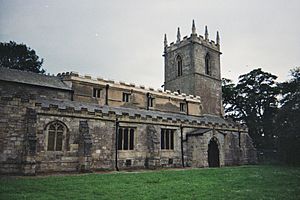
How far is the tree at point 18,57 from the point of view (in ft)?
112

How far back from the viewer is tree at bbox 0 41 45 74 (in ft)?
112

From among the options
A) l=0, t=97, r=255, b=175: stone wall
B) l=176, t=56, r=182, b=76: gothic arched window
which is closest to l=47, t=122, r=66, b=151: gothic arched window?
l=0, t=97, r=255, b=175: stone wall

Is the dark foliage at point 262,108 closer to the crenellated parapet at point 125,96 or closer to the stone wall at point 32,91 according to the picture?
the crenellated parapet at point 125,96

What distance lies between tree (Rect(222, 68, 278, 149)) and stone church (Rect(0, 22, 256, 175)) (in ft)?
35.0

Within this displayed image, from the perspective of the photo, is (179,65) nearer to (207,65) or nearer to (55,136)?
(207,65)

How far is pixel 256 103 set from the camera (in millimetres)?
41469

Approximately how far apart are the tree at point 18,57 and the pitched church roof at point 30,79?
47.4ft

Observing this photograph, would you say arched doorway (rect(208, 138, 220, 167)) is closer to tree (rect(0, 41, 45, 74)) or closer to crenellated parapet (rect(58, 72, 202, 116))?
crenellated parapet (rect(58, 72, 202, 116))

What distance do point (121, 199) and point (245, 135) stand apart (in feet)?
80.5

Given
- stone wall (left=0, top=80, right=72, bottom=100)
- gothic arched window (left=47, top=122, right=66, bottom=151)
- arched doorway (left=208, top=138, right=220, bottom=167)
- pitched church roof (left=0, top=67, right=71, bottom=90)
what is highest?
pitched church roof (left=0, top=67, right=71, bottom=90)

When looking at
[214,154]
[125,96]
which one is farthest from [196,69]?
[214,154]

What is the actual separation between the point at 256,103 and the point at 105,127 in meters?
29.6

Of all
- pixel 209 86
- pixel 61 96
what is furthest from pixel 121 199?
pixel 209 86

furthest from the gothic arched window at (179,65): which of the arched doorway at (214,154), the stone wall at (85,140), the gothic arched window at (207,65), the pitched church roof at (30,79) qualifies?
the pitched church roof at (30,79)
